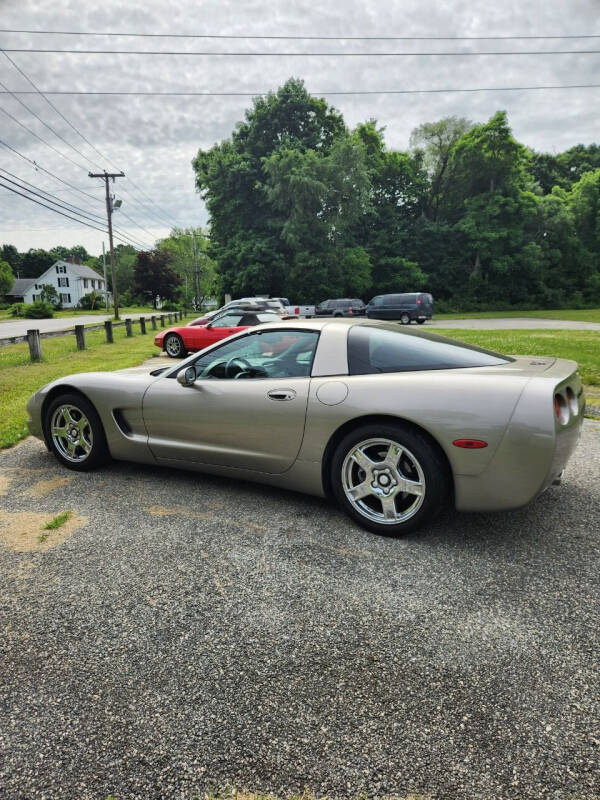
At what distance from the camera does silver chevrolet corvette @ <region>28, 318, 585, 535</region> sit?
8.70ft

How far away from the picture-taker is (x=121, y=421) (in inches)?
156

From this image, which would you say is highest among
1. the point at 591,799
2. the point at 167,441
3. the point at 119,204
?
the point at 119,204

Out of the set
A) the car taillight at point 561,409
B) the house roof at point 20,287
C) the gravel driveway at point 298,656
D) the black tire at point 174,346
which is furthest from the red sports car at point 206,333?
the house roof at point 20,287

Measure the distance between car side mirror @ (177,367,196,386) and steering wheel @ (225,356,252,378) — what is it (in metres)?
0.25

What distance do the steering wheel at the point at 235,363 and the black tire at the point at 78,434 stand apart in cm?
122

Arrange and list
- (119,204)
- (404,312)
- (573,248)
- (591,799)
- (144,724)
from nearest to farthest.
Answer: (591,799)
(144,724)
(404,312)
(119,204)
(573,248)

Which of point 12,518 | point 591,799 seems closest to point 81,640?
point 12,518

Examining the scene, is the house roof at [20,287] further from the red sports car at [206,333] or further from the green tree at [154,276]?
the red sports car at [206,333]

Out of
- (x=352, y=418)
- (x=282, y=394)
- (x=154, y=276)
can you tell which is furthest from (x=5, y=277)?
(x=352, y=418)

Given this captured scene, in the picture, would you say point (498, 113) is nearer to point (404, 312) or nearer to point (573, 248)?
point (573, 248)

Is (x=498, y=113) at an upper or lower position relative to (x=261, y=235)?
upper

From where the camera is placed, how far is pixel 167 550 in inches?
112

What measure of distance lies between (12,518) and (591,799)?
3.38 meters

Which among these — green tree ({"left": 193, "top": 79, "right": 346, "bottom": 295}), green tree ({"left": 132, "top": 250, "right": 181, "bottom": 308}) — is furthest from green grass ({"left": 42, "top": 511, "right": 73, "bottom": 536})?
green tree ({"left": 132, "top": 250, "right": 181, "bottom": 308})
